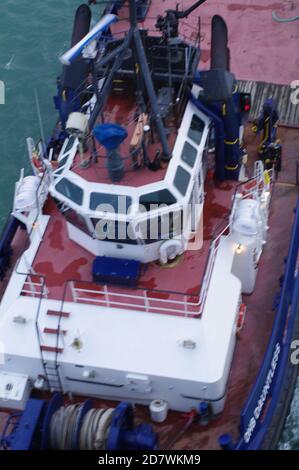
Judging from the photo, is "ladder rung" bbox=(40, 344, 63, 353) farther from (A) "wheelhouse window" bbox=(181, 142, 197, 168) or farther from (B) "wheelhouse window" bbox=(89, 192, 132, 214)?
(A) "wheelhouse window" bbox=(181, 142, 197, 168)

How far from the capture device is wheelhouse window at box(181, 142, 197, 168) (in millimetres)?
13883

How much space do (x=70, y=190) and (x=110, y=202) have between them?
0.88 metres

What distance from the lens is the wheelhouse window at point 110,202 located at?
1302 cm

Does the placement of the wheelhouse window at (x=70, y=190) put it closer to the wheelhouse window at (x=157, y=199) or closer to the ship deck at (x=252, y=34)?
the wheelhouse window at (x=157, y=199)

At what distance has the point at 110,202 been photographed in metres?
13.1

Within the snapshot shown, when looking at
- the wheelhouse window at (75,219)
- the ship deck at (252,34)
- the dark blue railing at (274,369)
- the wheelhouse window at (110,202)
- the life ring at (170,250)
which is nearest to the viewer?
the dark blue railing at (274,369)

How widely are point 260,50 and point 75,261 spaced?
35.2 ft

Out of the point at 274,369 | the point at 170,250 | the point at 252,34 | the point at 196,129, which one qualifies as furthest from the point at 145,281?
the point at 252,34

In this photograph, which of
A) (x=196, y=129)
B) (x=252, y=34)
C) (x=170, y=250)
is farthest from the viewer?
(x=252, y=34)

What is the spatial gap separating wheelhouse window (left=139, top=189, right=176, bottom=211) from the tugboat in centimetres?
2

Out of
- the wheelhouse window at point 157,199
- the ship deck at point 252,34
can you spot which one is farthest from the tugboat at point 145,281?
the ship deck at point 252,34

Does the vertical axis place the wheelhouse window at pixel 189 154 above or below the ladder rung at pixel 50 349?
above

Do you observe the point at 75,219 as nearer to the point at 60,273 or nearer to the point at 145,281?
the point at 60,273

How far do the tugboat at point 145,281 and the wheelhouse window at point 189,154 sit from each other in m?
0.03
